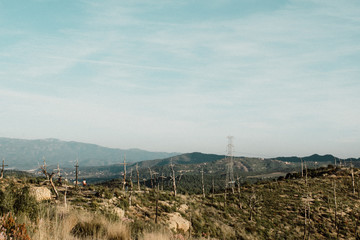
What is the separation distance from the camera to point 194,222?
101 ft

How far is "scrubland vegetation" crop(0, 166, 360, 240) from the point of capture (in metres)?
8.65

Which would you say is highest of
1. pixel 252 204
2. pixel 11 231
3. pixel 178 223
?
pixel 11 231

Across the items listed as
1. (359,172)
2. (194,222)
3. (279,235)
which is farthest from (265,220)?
(359,172)

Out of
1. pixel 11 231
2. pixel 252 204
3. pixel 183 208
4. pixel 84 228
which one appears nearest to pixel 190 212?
pixel 183 208

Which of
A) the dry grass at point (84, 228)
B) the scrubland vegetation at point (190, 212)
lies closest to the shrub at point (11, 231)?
the scrubland vegetation at point (190, 212)

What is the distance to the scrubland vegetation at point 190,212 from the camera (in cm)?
865

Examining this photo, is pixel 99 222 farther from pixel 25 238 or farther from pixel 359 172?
pixel 359 172

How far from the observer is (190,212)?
1275 inches

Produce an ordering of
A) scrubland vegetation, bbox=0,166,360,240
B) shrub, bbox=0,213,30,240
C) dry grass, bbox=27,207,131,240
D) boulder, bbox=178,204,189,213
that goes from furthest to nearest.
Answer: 1. boulder, bbox=178,204,189,213
2. scrubland vegetation, bbox=0,166,360,240
3. dry grass, bbox=27,207,131,240
4. shrub, bbox=0,213,30,240

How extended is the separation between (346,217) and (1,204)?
184 ft

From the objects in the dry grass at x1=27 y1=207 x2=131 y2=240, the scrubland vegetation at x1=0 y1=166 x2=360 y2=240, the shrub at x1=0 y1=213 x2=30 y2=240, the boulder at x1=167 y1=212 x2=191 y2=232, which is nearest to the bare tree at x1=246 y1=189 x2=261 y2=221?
the scrubland vegetation at x1=0 y1=166 x2=360 y2=240

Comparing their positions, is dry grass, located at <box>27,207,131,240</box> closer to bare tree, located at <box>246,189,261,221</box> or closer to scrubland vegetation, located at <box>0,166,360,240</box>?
scrubland vegetation, located at <box>0,166,360,240</box>

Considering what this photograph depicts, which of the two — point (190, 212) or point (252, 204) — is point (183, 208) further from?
point (252, 204)

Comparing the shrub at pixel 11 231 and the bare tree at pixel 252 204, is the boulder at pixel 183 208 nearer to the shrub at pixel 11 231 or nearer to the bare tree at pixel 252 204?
the bare tree at pixel 252 204
